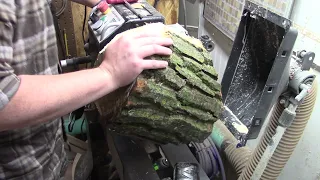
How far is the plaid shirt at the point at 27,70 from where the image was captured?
51 centimetres

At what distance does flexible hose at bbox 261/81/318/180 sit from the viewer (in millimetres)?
696

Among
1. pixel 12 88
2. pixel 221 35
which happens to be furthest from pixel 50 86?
pixel 221 35

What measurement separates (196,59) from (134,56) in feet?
0.55

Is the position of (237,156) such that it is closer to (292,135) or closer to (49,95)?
(292,135)

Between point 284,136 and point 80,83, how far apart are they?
0.49 metres

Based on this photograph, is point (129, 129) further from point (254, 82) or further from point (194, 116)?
point (254, 82)

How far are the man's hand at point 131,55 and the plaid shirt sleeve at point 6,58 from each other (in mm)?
176

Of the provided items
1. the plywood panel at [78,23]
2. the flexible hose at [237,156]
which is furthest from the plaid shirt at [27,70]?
the plywood panel at [78,23]

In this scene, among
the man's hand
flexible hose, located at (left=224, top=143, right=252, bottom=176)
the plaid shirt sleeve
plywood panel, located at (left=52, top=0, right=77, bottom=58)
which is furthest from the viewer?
plywood panel, located at (left=52, top=0, right=77, bottom=58)

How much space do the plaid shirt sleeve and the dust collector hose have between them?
56 centimetres

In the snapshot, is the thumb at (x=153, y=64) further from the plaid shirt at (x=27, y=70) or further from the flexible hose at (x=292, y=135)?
the flexible hose at (x=292, y=135)

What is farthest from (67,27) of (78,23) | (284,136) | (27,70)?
(284,136)

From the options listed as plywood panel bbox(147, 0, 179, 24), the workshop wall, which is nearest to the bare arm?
the workshop wall

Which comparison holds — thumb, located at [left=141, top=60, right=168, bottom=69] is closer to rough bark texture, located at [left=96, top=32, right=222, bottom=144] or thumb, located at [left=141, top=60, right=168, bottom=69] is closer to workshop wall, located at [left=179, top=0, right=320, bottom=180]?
rough bark texture, located at [left=96, top=32, right=222, bottom=144]
